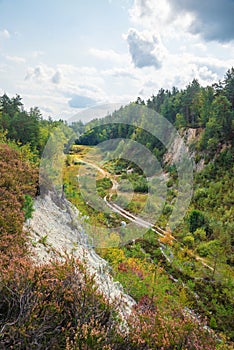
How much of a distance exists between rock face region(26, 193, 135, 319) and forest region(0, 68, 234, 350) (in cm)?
57

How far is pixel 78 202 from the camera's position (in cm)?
1599

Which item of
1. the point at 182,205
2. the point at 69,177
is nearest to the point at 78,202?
the point at 69,177

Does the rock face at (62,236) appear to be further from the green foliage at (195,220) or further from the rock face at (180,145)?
the rock face at (180,145)

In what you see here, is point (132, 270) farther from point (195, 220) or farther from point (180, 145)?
point (180, 145)

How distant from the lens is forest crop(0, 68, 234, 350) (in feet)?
11.5

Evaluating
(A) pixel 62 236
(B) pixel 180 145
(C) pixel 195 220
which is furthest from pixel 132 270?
(B) pixel 180 145

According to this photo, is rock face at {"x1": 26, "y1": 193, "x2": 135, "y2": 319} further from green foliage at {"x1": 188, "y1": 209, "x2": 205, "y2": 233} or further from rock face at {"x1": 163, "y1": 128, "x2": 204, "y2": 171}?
rock face at {"x1": 163, "y1": 128, "x2": 204, "y2": 171}

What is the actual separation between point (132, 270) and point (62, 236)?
10.2 ft

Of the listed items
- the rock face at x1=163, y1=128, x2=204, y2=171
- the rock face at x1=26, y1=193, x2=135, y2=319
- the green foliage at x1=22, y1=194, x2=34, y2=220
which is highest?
the rock face at x1=163, y1=128, x2=204, y2=171

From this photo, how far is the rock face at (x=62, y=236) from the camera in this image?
7.48 meters

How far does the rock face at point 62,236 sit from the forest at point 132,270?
1.87ft

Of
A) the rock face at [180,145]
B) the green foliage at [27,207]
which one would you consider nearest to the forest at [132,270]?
the green foliage at [27,207]

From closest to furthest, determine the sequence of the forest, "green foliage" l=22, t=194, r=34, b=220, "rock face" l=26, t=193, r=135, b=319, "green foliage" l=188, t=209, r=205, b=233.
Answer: the forest, "rock face" l=26, t=193, r=135, b=319, "green foliage" l=22, t=194, r=34, b=220, "green foliage" l=188, t=209, r=205, b=233

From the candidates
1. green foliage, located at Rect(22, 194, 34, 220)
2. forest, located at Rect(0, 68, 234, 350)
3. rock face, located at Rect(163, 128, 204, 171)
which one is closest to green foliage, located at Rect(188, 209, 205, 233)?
forest, located at Rect(0, 68, 234, 350)
